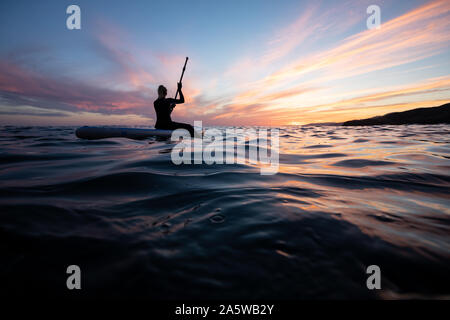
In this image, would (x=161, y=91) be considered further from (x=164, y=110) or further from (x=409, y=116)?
(x=409, y=116)

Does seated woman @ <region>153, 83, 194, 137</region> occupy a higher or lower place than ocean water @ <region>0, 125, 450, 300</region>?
higher

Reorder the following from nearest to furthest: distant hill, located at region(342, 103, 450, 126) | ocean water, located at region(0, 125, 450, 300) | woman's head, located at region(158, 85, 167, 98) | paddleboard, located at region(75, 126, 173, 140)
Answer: ocean water, located at region(0, 125, 450, 300) → paddleboard, located at region(75, 126, 173, 140) → woman's head, located at region(158, 85, 167, 98) → distant hill, located at region(342, 103, 450, 126)

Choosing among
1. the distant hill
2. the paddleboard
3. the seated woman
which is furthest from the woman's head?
the distant hill

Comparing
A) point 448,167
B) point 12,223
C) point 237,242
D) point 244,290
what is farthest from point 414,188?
point 12,223

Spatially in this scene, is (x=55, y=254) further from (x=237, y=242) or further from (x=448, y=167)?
(x=448, y=167)

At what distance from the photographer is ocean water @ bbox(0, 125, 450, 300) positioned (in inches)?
31.9

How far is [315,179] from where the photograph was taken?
254 centimetres

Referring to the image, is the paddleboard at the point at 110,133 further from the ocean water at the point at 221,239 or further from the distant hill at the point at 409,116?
the distant hill at the point at 409,116

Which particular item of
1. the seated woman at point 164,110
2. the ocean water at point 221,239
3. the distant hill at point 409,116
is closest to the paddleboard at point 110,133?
the seated woman at point 164,110

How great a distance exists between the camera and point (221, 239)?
44.3 inches

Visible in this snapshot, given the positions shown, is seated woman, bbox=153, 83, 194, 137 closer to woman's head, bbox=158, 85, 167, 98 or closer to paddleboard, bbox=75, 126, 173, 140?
woman's head, bbox=158, 85, 167, 98

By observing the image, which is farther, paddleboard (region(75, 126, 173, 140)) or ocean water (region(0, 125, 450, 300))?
paddleboard (region(75, 126, 173, 140))

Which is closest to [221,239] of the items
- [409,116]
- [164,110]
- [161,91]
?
[164,110]
